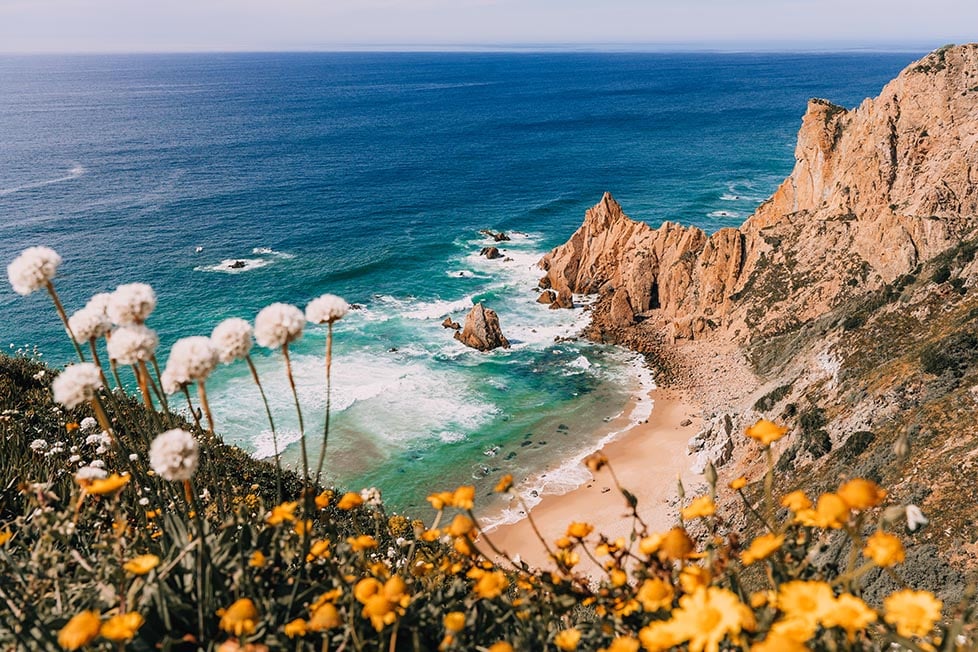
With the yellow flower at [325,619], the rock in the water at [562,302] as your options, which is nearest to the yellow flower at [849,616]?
the yellow flower at [325,619]

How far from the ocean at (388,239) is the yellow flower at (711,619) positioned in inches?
1044

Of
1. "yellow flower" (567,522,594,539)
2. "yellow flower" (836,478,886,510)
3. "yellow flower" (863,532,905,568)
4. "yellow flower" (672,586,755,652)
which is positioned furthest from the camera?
"yellow flower" (567,522,594,539)

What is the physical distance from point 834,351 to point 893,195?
18.1 meters

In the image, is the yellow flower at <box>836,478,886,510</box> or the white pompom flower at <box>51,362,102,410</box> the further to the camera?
the white pompom flower at <box>51,362,102,410</box>

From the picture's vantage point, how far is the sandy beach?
87.6 feet

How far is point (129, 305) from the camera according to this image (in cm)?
447

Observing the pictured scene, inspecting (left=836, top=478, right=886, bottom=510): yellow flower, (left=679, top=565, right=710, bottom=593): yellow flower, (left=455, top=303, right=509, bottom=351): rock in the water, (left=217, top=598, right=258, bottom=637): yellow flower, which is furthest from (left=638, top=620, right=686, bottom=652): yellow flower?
(left=455, top=303, right=509, bottom=351): rock in the water

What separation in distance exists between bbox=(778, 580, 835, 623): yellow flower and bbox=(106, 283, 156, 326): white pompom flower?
4.65m

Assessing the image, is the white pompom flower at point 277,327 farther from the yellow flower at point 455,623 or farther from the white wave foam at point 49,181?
the white wave foam at point 49,181

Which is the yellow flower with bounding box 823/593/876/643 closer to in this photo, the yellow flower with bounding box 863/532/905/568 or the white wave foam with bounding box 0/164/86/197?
the yellow flower with bounding box 863/532/905/568

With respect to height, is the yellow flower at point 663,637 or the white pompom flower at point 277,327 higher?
the white pompom flower at point 277,327

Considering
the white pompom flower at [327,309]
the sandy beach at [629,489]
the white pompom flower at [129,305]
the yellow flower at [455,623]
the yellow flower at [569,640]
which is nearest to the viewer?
the yellow flower at [455,623]

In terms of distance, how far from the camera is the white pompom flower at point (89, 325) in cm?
463

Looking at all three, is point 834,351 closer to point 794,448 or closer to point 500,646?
point 794,448
